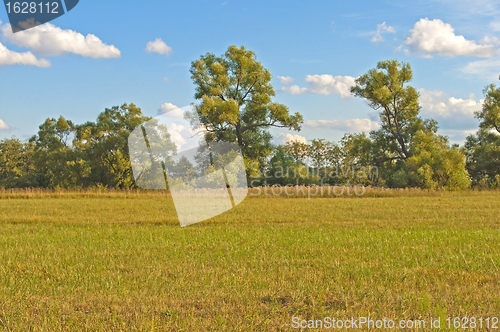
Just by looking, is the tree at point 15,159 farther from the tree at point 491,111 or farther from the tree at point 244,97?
the tree at point 491,111

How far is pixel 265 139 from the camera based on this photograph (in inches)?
1667

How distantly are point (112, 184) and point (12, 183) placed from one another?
14615 mm

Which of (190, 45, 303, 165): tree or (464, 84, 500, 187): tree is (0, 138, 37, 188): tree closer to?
(190, 45, 303, 165): tree

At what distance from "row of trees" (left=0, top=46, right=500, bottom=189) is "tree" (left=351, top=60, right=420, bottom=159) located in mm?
105

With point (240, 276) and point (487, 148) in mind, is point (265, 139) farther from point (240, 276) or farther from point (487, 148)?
point (240, 276)

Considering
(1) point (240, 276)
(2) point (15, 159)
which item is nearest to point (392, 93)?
(1) point (240, 276)

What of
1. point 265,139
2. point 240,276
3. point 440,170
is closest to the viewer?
point 240,276

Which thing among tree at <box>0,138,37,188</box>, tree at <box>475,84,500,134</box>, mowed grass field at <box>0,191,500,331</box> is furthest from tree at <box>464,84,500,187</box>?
tree at <box>0,138,37,188</box>

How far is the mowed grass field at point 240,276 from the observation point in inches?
180

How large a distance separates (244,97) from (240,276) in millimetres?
38353

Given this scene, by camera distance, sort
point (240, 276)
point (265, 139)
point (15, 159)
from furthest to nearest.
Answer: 1. point (15, 159)
2. point (265, 139)
3. point (240, 276)

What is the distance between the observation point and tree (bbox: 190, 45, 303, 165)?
4128 centimetres

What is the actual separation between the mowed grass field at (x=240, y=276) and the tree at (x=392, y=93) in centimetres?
3262

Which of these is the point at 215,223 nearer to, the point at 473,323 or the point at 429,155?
the point at 473,323
